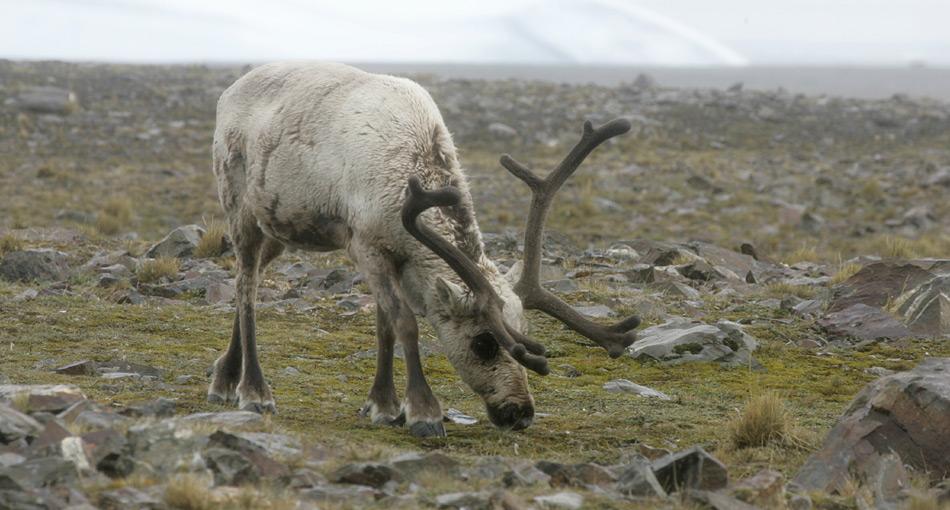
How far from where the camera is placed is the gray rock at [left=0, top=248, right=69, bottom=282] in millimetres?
14766

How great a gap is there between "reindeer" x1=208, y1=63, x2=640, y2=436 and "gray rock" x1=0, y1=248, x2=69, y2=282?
17.6 feet

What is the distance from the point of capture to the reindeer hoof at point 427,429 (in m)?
8.78

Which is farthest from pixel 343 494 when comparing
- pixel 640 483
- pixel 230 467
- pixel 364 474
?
pixel 640 483

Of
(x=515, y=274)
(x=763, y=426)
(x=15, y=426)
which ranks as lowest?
(x=763, y=426)

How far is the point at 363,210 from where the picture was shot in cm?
894

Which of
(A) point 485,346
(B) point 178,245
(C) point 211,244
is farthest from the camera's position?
(B) point 178,245

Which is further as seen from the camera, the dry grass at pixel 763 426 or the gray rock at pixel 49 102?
the gray rock at pixel 49 102

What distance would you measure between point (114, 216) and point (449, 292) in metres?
16.9

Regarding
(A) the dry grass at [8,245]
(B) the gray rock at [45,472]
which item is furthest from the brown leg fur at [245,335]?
(A) the dry grass at [8,245]

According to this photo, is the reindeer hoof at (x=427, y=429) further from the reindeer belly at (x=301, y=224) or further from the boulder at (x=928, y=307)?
the boulder at (x=928, y=307)

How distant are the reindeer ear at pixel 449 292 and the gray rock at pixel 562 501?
2183mm

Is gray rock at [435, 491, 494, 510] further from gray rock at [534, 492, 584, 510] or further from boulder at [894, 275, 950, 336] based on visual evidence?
boulder at [894, 275, 950, 336]

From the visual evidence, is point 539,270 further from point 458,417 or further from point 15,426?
point 15,426

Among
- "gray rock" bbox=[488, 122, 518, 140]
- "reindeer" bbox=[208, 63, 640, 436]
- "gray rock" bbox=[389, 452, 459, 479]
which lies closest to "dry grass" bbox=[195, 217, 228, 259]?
"reindeer" bbox=[208, 63, 640, 436]
